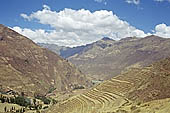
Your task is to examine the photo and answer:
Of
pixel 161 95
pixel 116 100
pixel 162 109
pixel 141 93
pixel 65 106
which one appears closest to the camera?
pixel 162 109

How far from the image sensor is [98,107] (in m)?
89.7

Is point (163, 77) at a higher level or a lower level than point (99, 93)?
higher

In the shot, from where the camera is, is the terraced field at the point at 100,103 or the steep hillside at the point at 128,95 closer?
the steep hillside at the point at 128,95

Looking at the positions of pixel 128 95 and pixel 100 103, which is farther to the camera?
pixel 100 103

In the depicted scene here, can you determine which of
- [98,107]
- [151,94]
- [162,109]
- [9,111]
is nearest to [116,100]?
[98,107]

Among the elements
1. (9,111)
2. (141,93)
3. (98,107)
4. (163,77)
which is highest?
(163,77)

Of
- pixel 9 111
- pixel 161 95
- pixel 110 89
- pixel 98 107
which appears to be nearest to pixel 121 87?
pixel 110 89

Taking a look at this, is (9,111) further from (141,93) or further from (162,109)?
(162,109)

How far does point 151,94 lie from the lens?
80.2 meters

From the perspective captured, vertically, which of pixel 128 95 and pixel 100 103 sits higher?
pixel 128 95

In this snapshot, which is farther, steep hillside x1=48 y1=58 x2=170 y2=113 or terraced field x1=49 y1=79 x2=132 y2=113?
terraced field x1=49 y1=79 x2=132 y2=113

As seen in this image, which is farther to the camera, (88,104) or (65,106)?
(65,106)

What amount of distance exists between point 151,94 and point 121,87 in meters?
33.5

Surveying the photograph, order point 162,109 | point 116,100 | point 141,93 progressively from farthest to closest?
point 116,100 < point 141,93 < point 162,109
